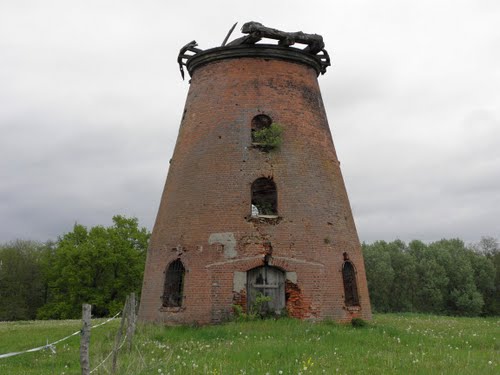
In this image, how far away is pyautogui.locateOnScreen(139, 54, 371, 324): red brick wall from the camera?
15.1 m

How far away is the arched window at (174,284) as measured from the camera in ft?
52.5

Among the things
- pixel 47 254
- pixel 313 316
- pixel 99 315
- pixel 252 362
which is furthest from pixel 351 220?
pixel 47 254

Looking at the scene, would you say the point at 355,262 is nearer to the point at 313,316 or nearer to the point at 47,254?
the point at 313,316

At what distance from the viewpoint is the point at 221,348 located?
10391mm

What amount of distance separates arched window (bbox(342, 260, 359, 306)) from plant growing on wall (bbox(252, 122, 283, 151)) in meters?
4.32

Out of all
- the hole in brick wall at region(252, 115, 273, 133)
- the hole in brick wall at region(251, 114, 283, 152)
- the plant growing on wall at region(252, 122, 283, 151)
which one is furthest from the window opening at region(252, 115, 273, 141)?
the plant growing on wall at region(252, 122, 283, 151)

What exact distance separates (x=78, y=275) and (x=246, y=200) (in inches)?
1149

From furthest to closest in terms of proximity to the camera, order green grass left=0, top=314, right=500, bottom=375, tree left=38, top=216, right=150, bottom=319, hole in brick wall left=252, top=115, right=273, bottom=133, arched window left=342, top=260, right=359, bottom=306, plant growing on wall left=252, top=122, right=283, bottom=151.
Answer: tree left=38, top=216, right=150, bottom=319 < hole in brick wall left=252, top=115, right=273, bottom=133 < arched window left=342, top=260, right=359, bottom=306 < plant growing on wall left=252, top=122, right=283, bottom=151 < green grass left=0, top=314, right=500, bottom=375

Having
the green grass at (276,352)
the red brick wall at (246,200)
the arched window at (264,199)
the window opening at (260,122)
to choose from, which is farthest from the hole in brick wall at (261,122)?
the green grass at (276,352)

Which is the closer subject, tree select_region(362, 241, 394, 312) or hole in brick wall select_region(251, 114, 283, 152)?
hole in brick wall select_region(251, 114, 283, 152)

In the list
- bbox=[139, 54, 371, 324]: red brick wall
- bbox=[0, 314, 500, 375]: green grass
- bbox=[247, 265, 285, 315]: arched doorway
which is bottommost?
bbox=[0, 314, 500, 375]: green grass

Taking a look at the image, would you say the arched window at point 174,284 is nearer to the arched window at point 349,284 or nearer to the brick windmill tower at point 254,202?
the brick windmill tower at point 254,202

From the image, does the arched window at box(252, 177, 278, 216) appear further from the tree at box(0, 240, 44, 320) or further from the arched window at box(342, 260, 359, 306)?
the tree at box(0, 240, 44, 320)

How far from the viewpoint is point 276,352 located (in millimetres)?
9617
